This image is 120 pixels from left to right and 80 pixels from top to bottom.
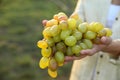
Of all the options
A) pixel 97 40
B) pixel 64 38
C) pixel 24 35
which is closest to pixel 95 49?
pixel 97 40

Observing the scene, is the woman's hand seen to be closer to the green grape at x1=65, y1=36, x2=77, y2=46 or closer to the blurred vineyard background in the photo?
the green grape at x1=65, y1=36, x2=77, y2=46

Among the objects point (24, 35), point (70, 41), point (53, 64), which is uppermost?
point (70, 41)

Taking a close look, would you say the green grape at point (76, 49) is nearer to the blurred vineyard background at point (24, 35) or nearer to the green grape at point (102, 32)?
the green grape at point (102, 32)

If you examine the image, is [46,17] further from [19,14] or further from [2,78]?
[2,78]

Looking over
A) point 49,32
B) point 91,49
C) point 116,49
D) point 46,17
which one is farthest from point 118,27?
point 46,17

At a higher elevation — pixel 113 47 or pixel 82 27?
pixel 82 27

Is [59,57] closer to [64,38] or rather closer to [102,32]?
[64,38]

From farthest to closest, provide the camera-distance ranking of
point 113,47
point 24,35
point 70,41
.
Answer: point 24,35 < point 113,47 < point 70,41

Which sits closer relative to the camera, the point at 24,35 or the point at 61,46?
the point at 61,46
